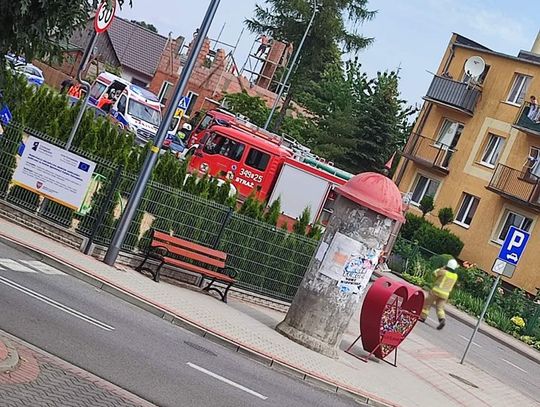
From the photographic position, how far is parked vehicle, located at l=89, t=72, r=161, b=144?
42.9m

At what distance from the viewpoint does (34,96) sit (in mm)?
21547

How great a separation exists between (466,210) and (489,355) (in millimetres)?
21661

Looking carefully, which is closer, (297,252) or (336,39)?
(297,252)

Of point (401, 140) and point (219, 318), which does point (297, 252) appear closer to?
point (219, 318)

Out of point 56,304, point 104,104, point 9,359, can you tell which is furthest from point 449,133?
point 9,359

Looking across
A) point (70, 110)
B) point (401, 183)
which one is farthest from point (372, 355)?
point (401, 183)

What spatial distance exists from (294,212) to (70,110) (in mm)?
15151

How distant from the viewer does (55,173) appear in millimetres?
18156

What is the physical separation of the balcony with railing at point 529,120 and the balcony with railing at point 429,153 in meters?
4.97

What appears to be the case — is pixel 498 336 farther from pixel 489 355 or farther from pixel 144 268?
pixel 144 268

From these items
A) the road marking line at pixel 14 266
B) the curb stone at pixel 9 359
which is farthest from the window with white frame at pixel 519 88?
the curb stone at pixel 9 359

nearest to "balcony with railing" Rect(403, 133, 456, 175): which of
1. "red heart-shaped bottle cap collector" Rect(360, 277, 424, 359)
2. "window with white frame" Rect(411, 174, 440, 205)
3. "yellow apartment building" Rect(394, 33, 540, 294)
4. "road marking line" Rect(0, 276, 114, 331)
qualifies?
"yellow apartment building" Rect(394, 33, 540, 294)

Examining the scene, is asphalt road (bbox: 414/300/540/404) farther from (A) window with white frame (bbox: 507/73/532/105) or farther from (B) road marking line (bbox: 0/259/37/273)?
(A) window with white frame (bbox: 507/73/532/105)

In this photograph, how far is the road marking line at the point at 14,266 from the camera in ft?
48.5
